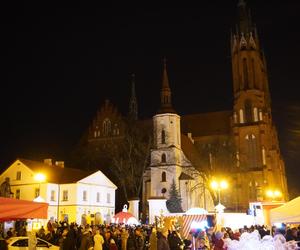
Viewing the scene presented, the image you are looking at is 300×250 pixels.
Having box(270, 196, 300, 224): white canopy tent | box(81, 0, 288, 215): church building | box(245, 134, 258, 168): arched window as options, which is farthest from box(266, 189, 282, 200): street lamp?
box(270, 196, 300, 224): white canopy tent

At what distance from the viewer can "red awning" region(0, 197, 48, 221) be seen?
25.1 feet

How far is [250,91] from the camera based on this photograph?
226ft

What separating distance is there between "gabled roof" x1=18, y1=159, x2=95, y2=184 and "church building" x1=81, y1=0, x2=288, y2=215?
1310 cm

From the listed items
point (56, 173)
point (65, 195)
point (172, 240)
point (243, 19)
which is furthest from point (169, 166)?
point (172, 240)

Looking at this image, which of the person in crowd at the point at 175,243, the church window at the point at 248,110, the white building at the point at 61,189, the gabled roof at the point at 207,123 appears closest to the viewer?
the person in crowd at the point at 175,243

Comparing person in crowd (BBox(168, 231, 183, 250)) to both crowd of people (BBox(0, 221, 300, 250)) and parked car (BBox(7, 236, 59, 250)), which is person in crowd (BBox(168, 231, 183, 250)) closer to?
crowd of people (BBox(0, 221, 300, 250))

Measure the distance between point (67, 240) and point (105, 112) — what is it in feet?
181

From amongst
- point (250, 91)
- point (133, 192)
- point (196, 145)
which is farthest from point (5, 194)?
point (250, 91)

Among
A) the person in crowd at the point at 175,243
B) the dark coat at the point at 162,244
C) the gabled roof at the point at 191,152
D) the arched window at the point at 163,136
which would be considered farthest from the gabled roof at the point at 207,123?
the dark coat at the point at 162,244

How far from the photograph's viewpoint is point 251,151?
65.1 m

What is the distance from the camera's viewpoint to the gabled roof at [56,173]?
4853 centimetres

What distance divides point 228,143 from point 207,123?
9569mm

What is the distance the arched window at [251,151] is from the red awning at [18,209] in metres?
58.8

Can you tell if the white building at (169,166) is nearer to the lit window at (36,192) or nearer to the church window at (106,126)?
the church window at (106,126)
